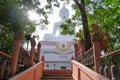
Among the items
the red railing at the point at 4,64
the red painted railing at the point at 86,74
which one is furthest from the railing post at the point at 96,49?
the red railing at the point at 4,64

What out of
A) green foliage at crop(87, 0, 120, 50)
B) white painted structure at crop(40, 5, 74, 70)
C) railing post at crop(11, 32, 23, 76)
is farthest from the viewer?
white painted structure at crop(40, 5, 74, 70)

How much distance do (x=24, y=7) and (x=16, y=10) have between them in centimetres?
119

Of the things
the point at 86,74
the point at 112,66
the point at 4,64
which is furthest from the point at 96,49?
the point at 4,64

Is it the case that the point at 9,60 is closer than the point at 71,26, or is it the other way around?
the point at 9,60

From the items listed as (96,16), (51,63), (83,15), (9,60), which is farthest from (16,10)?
(51,63)

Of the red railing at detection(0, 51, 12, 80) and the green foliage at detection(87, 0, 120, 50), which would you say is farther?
the green foliage at detection(87, 0, 120, 50)

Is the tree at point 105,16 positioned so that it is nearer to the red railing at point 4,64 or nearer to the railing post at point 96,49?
the railing post at point 96,49

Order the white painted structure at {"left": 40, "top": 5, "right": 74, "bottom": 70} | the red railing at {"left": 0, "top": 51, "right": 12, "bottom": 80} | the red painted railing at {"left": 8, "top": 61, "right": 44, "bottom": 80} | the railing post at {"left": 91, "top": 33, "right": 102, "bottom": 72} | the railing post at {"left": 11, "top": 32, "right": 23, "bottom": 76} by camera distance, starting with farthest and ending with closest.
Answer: the white painted structure at {"left": 40, "top": 5, "right": 74, "bottom": 70}
the railing post at {"left": 91, "top": 33, "right": 102, "bottom": 72}
the railing post at {"left": 11, "top": 32, "right": 23, "bottom": 76}
the red painted railing at {"left": 8, "top": 61, "right": 44, "bottom": 80}
the red railing at {"left": 0, "top": 51, "right": 12, "bottom": 80}

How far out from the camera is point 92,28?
37.8 ft

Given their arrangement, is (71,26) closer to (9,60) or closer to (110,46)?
(110,46)

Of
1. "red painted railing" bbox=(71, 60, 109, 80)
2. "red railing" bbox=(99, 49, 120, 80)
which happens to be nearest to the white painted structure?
"red painted railing" bbox=(71, 60, 109, 80)

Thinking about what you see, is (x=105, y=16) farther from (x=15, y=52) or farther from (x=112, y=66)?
(x=112, y=66)

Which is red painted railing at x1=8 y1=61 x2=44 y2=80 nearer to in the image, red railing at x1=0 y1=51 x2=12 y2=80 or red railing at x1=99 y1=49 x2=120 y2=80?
red railing at x1=0 y1=51 x2=12 y2=80

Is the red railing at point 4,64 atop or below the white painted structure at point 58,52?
below
